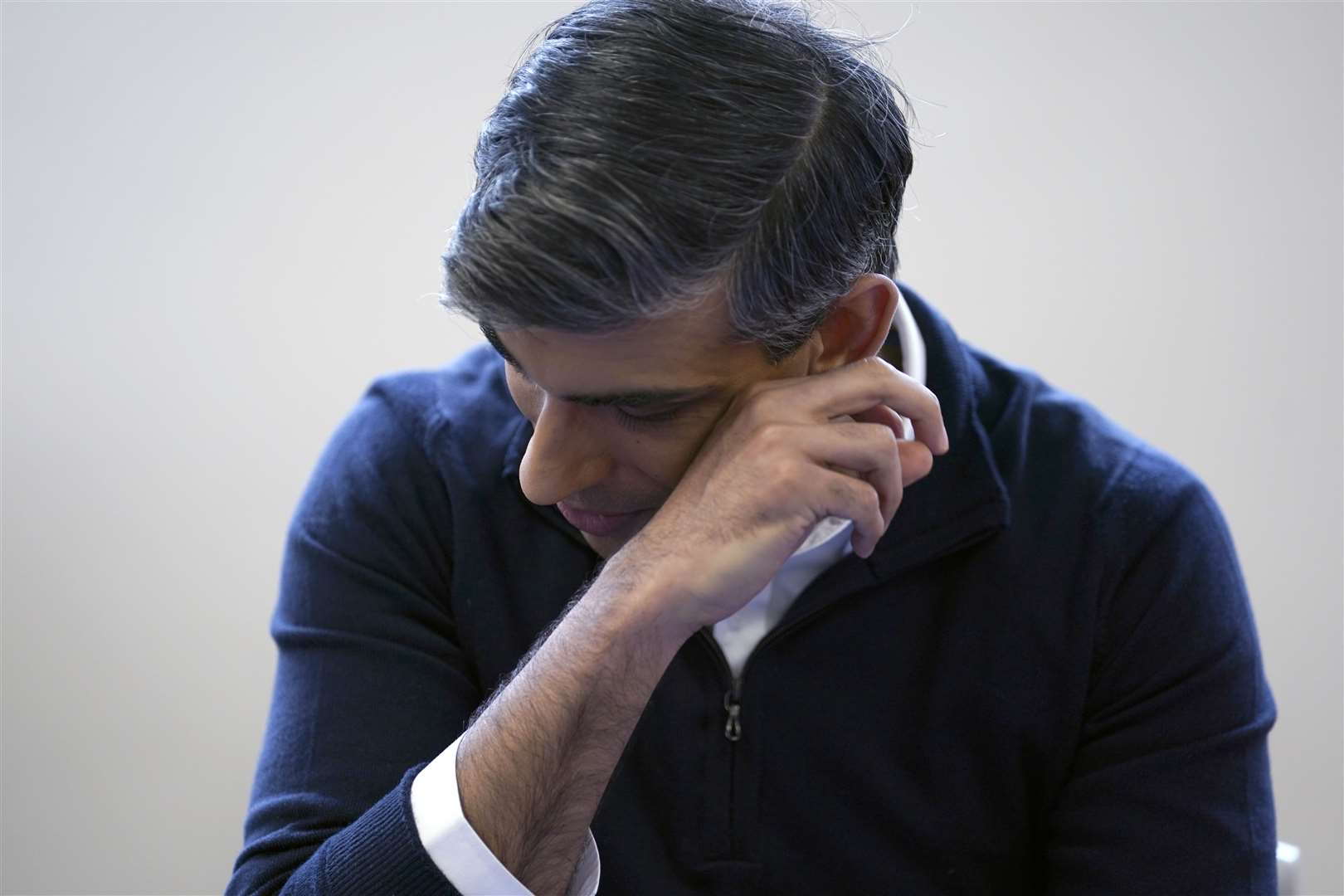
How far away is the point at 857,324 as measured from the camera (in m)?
1.22

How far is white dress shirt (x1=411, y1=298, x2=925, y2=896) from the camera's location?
1.05m

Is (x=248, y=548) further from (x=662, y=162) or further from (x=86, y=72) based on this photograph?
(x=662, y=162)

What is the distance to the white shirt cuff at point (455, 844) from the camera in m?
1.05

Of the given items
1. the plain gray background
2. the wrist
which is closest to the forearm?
the wrist

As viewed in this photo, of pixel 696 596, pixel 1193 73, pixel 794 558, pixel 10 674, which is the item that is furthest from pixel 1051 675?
pixel 10 674

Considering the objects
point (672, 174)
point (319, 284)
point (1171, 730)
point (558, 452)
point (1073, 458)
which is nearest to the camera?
point (672, 174)

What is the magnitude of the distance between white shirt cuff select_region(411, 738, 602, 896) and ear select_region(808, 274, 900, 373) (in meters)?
0.52

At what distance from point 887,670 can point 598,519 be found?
1.12 feet

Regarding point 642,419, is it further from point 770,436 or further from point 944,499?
point 944,499

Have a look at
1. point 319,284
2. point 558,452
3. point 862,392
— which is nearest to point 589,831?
point 558,452

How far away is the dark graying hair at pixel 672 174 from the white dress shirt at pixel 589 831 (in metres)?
0.23

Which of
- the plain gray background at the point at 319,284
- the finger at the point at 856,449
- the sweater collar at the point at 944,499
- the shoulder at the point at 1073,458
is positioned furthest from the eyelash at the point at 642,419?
the plain gray background at the point at 319,284

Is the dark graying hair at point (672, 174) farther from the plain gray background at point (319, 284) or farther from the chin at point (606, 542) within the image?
the plain gray background at point (319, 284)

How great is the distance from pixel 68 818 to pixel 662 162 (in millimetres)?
1641
